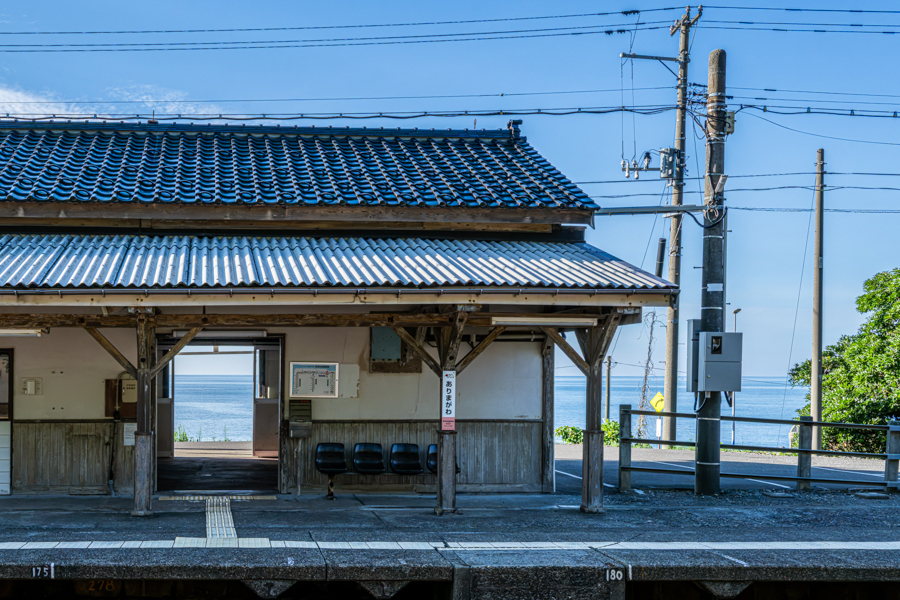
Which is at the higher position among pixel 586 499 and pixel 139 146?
pixel 139 146

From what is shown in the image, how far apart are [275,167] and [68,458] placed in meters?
4.60

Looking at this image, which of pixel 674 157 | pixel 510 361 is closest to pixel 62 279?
pixel 510 361

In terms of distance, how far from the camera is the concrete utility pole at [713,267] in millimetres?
10836

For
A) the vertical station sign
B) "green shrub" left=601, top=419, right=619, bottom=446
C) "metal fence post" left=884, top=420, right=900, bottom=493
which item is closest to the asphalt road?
"metal fence post" left=884, top=420, right=900, bottom=493

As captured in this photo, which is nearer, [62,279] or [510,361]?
[62,279]

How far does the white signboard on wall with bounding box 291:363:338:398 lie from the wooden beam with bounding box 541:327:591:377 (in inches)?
111

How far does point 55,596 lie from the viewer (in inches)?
258

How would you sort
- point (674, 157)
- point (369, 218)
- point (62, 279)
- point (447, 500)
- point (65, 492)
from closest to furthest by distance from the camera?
point (62, 279) < point (447, 500) < point (65, 492) < point (369, 218) < point (674, 157)

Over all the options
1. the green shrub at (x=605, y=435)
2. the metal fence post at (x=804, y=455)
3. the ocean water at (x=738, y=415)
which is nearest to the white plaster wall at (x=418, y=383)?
the metal fence post at (x=804, y=455)

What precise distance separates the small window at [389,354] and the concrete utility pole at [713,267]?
3.72 meters

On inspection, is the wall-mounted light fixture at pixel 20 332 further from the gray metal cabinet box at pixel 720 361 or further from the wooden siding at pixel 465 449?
the gray metal cabinet box at pixel 720 361

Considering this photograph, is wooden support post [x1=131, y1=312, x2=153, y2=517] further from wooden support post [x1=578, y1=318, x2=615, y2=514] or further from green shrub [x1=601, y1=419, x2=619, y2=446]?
green shrub [x1=601, y1=419, x2=619, y2=446]

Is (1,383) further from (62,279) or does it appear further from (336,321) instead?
(336,321)

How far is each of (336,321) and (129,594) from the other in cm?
356
